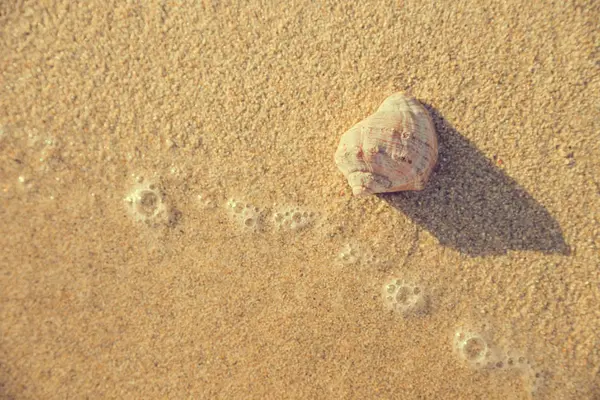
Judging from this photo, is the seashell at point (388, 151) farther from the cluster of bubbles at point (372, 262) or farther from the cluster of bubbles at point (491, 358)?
the cluster of bubbles at point (491, 358)

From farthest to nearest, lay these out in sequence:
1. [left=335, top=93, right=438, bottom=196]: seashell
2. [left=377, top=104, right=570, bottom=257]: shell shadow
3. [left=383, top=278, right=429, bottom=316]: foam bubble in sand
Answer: [left=383, top=278, right=429, bottom=316]: foam bubble in sand, [left=377, top=104, right=570, bottom=257]: shell shadow, [left=335, top=93, right=438, bottom=196]: seashell

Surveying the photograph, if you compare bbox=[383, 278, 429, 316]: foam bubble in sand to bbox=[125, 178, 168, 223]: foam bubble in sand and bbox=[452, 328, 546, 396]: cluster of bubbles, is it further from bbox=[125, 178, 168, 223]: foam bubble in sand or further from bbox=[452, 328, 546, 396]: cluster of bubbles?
bbox=[125, 178, 168, 223]: foam bubble in sand

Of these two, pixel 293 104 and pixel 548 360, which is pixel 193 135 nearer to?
pixel 293 104

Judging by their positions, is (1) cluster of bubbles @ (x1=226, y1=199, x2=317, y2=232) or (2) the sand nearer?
(2) the sand

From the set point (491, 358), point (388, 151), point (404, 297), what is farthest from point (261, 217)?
point (491, 358)

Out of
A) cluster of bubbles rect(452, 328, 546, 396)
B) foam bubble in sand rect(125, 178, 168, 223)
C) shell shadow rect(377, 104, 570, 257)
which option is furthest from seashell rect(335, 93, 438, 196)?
foam bubble in sand rect(125, 178, 168, 223)

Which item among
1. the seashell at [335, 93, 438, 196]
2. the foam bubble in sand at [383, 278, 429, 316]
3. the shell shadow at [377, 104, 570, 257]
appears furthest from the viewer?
the foam bubble in sand at [383, 278, 429, 316]
